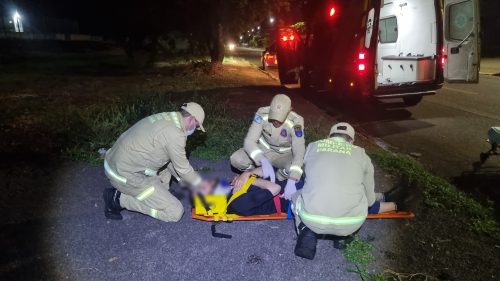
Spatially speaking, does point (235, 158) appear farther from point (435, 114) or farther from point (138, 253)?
point (435, 114)

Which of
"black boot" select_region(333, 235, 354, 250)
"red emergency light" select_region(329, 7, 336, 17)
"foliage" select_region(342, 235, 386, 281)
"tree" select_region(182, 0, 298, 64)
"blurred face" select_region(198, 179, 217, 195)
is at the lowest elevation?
"foliage" select_region(342, 235, 386, 281)

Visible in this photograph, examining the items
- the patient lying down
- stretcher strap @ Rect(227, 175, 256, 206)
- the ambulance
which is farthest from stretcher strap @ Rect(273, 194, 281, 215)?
the ambulance

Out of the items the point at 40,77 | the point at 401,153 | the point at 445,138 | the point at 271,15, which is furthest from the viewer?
the point at 271,15

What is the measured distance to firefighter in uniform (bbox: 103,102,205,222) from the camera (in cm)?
357

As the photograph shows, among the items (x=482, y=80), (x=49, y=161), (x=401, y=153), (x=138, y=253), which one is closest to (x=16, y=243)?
(x=138, y=253)

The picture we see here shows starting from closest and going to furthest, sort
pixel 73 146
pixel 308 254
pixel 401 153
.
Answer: pixel 308 254
pixel 73 146
pixel 401 153

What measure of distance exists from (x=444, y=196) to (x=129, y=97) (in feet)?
20.2

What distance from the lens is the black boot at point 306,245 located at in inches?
122

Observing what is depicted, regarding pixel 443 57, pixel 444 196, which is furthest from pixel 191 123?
pixel 443 57

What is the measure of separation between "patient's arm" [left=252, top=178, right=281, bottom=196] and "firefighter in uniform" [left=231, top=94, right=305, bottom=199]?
0.32 ft

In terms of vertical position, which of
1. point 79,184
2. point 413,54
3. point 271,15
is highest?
point 271,15

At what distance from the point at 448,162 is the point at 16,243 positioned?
224 inches

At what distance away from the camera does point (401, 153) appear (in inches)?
234

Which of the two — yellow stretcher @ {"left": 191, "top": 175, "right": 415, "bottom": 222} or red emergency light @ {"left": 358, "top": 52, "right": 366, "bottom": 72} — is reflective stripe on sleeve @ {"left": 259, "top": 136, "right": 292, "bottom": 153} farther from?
red emergency light @ {"left": 358, "top": 52, "right": 366, "bottom": 72}
